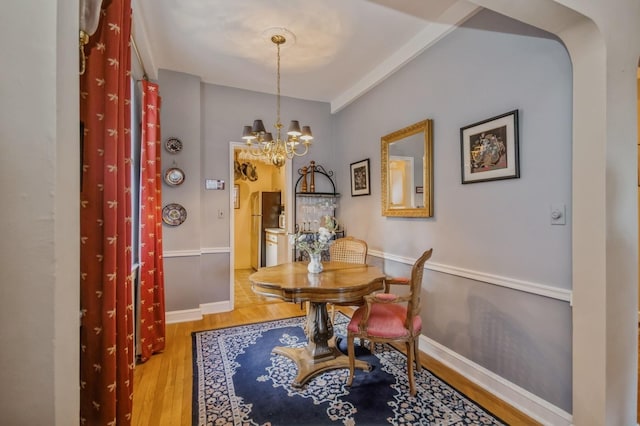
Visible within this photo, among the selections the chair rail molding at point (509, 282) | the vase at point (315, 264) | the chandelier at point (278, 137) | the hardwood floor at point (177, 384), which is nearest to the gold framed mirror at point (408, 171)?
the chair rail molding at point (509, 282)

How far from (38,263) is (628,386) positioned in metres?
2.68

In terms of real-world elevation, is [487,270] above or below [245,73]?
below

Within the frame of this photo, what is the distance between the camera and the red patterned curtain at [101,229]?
119cm

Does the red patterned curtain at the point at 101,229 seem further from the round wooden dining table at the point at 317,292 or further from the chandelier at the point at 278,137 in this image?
the chandelier at the point at 278,137

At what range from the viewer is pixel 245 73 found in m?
3.57

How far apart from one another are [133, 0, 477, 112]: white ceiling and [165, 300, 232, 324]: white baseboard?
2783mm

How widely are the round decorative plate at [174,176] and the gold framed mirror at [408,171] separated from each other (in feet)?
7.94

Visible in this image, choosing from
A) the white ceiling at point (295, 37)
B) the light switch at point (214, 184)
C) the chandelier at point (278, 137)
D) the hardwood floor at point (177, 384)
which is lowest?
the hardwood floor at point (177, 384)

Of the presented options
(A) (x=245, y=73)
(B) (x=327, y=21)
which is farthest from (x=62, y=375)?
(A) (x=245, y=73)

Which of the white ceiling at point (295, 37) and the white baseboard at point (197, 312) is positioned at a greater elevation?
the white ceiling at point (295, 37)

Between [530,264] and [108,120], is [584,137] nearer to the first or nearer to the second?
[530,264]

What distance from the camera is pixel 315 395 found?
211 cm

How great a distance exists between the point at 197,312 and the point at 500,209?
343 centimetres

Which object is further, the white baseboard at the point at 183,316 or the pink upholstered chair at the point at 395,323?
the white baseboard at the point at 183,316
